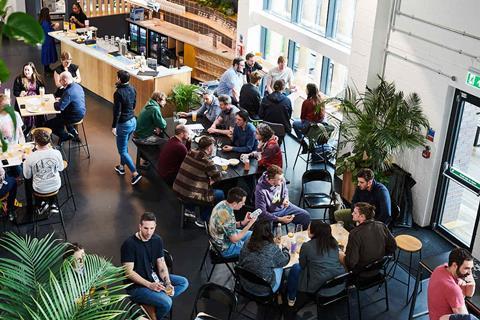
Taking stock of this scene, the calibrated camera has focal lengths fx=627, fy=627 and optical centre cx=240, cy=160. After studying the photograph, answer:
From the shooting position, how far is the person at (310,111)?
957 centimetres

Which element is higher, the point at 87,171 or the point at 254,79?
the point at 254,79

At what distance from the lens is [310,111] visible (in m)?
9.72

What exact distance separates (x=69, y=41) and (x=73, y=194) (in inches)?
197

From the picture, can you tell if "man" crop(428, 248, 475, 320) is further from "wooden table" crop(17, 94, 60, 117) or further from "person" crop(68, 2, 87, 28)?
"person" crop(68, 2, 87, 28)

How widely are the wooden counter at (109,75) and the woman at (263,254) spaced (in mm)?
5200

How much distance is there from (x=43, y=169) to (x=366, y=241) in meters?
3.85

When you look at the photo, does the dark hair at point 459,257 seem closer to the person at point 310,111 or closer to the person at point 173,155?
the person at point 173,155

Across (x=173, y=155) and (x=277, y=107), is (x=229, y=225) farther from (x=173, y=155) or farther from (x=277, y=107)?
(x=277, y=107)

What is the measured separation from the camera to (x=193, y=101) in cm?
1042

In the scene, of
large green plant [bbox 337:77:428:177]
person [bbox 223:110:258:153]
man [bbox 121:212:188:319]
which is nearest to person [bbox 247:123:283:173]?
person [bbox 223:110:258:153]

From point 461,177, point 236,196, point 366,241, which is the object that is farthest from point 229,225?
point 461,177

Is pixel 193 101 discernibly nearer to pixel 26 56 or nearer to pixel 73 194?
pixel 73 194

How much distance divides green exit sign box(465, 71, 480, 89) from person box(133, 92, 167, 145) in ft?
13.6

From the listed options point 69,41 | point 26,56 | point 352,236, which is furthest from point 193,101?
point 26,56
